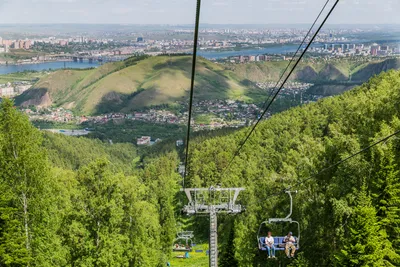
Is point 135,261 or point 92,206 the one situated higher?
point 92,206

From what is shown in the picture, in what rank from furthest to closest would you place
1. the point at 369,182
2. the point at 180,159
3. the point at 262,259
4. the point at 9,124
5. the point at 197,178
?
the point at 180,159 → the point at 197,178 → the point at 262,259 → the point at 369,182 → the point at 9,124

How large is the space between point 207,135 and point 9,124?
92.8 m

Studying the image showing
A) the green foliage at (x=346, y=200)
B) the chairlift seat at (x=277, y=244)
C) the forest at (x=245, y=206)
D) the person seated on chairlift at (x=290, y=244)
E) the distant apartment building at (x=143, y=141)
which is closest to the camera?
the person seated on chairlift at (x=290, y=244)

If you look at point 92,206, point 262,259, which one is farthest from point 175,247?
point 92,206

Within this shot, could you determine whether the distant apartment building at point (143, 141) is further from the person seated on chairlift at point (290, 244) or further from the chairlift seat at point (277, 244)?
the person seated on chairlift at point (290, 244)

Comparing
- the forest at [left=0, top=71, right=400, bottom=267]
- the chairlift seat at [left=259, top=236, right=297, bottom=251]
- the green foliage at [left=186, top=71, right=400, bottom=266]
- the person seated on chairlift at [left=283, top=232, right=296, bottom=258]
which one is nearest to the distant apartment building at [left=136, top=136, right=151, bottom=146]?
the green foliage at [left=186, top=71, right=400, bottom=266]

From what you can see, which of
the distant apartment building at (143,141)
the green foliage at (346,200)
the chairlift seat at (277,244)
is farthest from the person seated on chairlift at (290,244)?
the distant apartment building at (143,141)

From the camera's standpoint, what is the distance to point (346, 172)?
24375 mm

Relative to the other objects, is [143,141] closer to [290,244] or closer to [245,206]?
[245,206]

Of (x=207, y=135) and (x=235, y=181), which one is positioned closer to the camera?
(x=235, y=181)

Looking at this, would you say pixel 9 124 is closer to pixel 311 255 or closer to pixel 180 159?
pixel 311 255

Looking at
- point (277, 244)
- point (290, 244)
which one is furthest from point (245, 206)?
point (290, 244)

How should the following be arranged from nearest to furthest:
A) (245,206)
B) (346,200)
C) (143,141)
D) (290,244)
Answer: (290,244)
(245,206)
(346,200)
(143,141)

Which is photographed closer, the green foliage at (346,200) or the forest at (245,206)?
the green foliage at (346,200)
